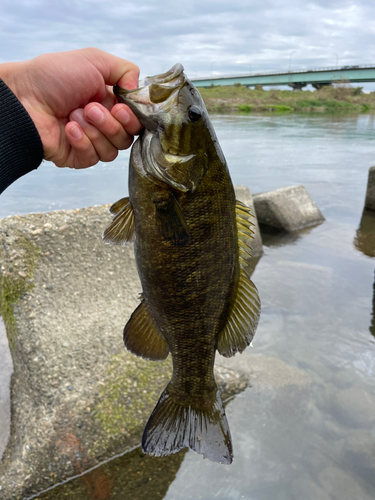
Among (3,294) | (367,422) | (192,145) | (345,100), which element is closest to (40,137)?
(192,145)

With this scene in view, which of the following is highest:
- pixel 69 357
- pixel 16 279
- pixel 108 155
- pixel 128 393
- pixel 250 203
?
pixel 108 155

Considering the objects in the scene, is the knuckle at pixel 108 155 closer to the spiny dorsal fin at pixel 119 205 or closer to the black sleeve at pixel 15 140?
the black sleeve at pixel 15 140

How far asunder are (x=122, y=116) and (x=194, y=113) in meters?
0.40

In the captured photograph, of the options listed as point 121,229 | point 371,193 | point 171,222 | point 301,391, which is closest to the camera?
point 171,222

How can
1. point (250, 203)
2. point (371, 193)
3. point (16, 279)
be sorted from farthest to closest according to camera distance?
1. point (371, 193)
2. point (250, 203)
3. point (16, 279)

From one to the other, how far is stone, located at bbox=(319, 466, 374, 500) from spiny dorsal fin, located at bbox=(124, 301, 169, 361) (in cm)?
193

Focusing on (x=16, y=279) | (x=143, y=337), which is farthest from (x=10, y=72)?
(x=16, y=279)

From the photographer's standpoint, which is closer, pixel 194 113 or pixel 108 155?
pixel 194 113

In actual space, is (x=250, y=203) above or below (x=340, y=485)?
above

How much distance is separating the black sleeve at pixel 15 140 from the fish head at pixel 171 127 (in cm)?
61

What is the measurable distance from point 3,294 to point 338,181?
11.5 metres

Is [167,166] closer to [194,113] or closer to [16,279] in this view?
[194,113]

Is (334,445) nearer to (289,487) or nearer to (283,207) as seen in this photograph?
(289,487)

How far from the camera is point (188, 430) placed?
2.01m
